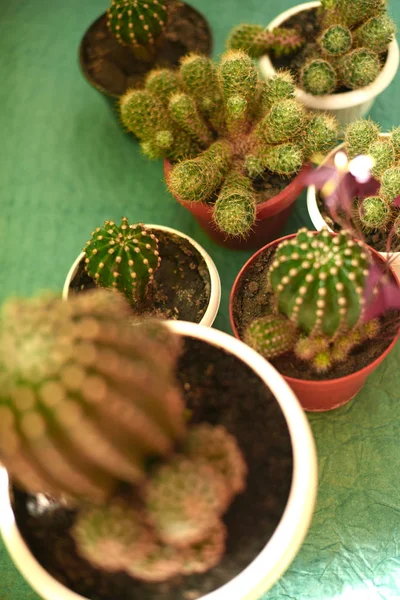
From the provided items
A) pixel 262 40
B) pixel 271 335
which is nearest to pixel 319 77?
Answer: pixel 262 40

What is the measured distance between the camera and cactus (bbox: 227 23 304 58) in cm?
132

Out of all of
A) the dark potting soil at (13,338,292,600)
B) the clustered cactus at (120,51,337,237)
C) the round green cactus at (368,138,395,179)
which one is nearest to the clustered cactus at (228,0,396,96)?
the clustered cactus at (120,51,337,237)

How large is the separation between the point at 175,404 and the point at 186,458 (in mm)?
70

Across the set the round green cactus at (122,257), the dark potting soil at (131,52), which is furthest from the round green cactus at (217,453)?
the dark potting soil at (131,52)

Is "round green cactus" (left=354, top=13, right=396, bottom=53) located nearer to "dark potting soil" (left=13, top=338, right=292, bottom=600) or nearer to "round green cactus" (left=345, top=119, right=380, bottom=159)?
"round green cactus" (left=345, top=119, right=380, bottom=159)

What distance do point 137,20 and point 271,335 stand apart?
0.93 metres

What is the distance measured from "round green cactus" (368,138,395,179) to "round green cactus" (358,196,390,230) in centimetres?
6

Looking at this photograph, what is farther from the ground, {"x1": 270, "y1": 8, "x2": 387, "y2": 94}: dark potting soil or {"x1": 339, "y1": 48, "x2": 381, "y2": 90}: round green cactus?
{"x1": 270, "y1": 8, "x2": 387, "y2": 94}: dark potting soil

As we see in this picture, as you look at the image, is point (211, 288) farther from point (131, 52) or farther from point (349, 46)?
point (131, 52)

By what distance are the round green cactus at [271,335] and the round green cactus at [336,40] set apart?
2.32 feet

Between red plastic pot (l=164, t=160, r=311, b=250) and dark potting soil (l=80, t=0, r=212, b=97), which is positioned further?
dark potting soil (l=80, t=0, r=212, b=97)

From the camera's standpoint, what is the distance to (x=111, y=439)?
0.53 meters

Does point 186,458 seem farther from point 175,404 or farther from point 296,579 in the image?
point 296,579

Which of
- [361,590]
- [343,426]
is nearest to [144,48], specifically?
[343,426]
